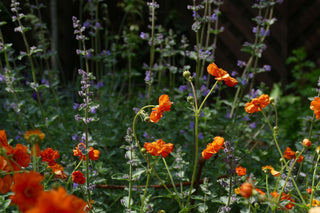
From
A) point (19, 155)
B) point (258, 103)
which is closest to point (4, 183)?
point (19, 155)

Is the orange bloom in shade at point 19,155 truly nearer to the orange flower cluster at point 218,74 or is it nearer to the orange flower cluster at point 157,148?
the orange flower cluster at point 157,148

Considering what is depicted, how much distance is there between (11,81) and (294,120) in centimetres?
231

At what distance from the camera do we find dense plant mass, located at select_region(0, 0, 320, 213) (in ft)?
3.39

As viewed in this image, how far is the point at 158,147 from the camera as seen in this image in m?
1.14

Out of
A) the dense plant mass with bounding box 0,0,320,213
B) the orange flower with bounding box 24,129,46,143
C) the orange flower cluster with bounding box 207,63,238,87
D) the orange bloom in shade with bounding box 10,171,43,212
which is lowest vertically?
the dense plant mass with bounding box 0,0,320,213

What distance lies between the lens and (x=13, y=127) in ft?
8.60

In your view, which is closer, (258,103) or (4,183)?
(4,183)

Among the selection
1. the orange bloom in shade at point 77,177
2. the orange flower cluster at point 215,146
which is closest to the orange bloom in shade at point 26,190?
the orange bloom in shade at point 77,177

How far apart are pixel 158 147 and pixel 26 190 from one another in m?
0.54

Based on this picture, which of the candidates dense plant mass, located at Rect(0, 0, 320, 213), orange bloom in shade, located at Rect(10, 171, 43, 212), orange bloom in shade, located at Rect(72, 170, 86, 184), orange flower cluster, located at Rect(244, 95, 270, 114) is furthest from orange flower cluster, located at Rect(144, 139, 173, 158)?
orange bloom in shade, located at Rect(10, 171, 43, 212)

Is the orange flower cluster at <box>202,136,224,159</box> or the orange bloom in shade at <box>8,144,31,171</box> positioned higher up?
the orange bloom in shade at <box>8,144,31,171</box>

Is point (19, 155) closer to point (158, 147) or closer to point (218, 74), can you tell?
point (158, 147)

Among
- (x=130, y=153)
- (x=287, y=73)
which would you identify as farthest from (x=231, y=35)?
(x=130, y=153)

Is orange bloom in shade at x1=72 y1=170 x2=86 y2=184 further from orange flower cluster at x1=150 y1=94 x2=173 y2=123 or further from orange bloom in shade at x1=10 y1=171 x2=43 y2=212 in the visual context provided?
orange bloom in shade at x1=10 y1=171 x2=43 y2=212
